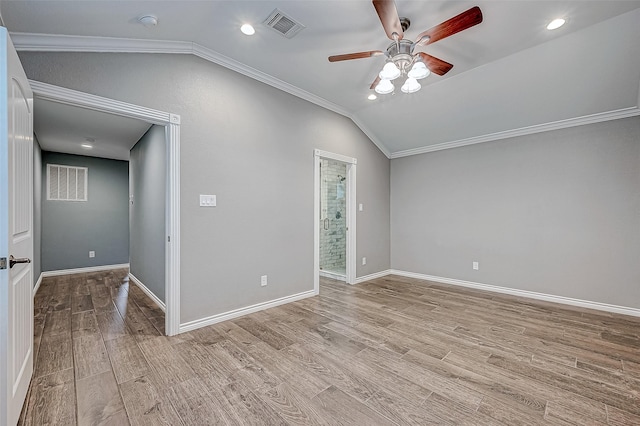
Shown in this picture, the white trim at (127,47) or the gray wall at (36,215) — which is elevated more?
the white trim at (127,47)

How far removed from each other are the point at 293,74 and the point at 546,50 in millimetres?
2753

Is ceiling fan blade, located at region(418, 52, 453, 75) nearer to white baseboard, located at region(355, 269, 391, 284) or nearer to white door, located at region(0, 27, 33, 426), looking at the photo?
white door, located at region(0, 27, 33, 426)

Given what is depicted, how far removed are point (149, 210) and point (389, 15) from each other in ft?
13.4

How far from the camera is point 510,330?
Result: 292 centimetres

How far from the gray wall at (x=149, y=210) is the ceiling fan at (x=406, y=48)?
8.87 feet

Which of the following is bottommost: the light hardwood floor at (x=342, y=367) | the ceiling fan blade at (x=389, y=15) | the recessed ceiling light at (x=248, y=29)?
the light hardwood floor at (x=342, y=367)

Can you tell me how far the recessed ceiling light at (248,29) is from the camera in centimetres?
252

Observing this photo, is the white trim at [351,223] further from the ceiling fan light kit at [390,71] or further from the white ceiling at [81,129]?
the white ceiling at [81,129]

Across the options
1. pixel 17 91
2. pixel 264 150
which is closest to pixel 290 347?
pixel 264 150

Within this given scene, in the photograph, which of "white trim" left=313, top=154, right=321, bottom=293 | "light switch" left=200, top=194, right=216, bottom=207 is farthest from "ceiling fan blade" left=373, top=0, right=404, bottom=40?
"light switch" left=200, top=194, right=216, bottom=207

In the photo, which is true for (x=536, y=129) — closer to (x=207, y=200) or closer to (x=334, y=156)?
(x=334, y=156)

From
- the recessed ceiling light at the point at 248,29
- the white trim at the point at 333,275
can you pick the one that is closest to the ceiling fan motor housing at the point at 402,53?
the recessed ceiling light at the point at 248,29

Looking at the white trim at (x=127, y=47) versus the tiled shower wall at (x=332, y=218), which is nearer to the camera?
the white trim at (x=127, y=47)

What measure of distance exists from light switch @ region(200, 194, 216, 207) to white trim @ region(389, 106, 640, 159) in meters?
3.84
